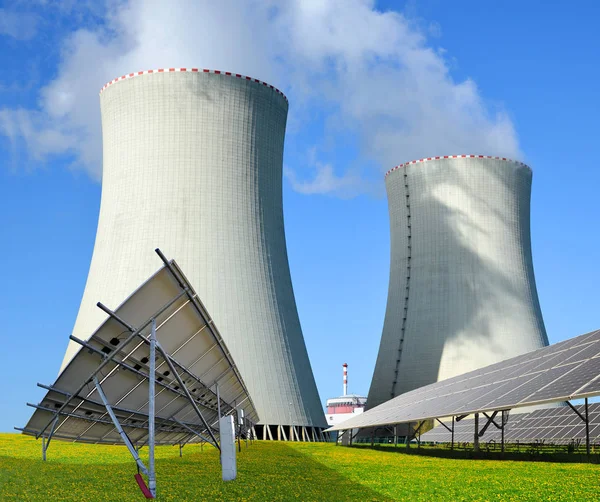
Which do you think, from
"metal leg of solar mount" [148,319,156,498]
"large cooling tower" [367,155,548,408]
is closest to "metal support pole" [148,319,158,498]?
"metal leg of solar mount" [148,319,156,498]

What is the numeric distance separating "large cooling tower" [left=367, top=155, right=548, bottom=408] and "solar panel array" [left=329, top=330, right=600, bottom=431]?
10292 millimetres

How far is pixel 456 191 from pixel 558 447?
15219mm

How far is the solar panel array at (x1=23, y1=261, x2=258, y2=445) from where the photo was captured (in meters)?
11.2

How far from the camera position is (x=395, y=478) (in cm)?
1306

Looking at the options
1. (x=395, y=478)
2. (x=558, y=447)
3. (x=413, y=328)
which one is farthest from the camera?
(x=413, y=328)

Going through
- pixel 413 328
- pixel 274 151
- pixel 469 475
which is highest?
pixel 274 151

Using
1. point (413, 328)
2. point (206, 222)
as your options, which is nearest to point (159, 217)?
point (206, 222)

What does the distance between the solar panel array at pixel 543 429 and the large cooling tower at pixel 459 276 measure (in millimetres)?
3344

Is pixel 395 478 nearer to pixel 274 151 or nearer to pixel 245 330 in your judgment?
pixel 245 330

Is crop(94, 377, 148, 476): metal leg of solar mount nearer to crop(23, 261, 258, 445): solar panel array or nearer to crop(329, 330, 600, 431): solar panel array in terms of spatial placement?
crop(23, 261, 258, 445): solar panel array

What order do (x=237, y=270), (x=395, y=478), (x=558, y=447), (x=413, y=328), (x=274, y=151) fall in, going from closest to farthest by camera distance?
1. (x=395, y=478)
2. (x=558, y=447)
3. (x=237, y=270)
4. (x=274, y=151)
5. (x=413, y=328)

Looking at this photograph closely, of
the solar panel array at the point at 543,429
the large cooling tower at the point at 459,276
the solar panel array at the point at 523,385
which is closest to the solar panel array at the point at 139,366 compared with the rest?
the solar panel array at the point at 523,385

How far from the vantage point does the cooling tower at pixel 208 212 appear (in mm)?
28328

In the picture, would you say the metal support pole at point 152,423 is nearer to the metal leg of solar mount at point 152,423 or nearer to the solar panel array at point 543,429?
the metal leg of solar mount at point 152,423
